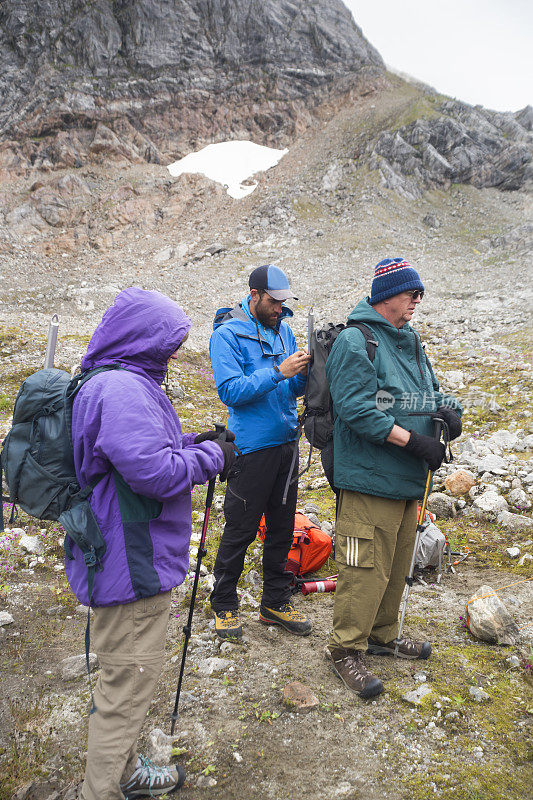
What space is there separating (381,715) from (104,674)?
1.88 meters

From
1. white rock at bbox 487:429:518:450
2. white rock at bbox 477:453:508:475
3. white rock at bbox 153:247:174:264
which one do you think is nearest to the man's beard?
white rock at bbox 477:453:508:475

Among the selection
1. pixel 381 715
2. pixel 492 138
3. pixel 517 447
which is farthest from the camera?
pixel 492 138

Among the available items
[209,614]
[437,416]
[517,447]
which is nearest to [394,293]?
[437,416]

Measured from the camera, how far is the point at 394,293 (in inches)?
139

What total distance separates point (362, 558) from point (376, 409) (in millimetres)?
1047

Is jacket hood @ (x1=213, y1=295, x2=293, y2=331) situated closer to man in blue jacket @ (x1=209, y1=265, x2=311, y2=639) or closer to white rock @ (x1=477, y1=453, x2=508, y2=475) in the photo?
man in blue jacket @ (x1=209, y1=265, x2=311, y2=639)

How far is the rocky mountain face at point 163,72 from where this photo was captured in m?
39.3

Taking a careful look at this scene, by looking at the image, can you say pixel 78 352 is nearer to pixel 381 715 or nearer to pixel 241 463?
pixel 241 463

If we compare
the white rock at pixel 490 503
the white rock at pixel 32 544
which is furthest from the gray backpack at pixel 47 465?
the white rock at pixel 490 503

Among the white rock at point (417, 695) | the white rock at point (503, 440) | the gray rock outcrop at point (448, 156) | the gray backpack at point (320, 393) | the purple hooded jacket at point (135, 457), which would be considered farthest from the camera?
the gray rock outcrop at point (448, 156)

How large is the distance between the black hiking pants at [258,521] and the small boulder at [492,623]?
158 cm

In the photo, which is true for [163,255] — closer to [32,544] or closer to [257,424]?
[32,544]

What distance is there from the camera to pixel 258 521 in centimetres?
421

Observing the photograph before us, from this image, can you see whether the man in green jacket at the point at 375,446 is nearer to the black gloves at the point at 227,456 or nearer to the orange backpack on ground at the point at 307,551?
the black gloves at the point at 227,456
